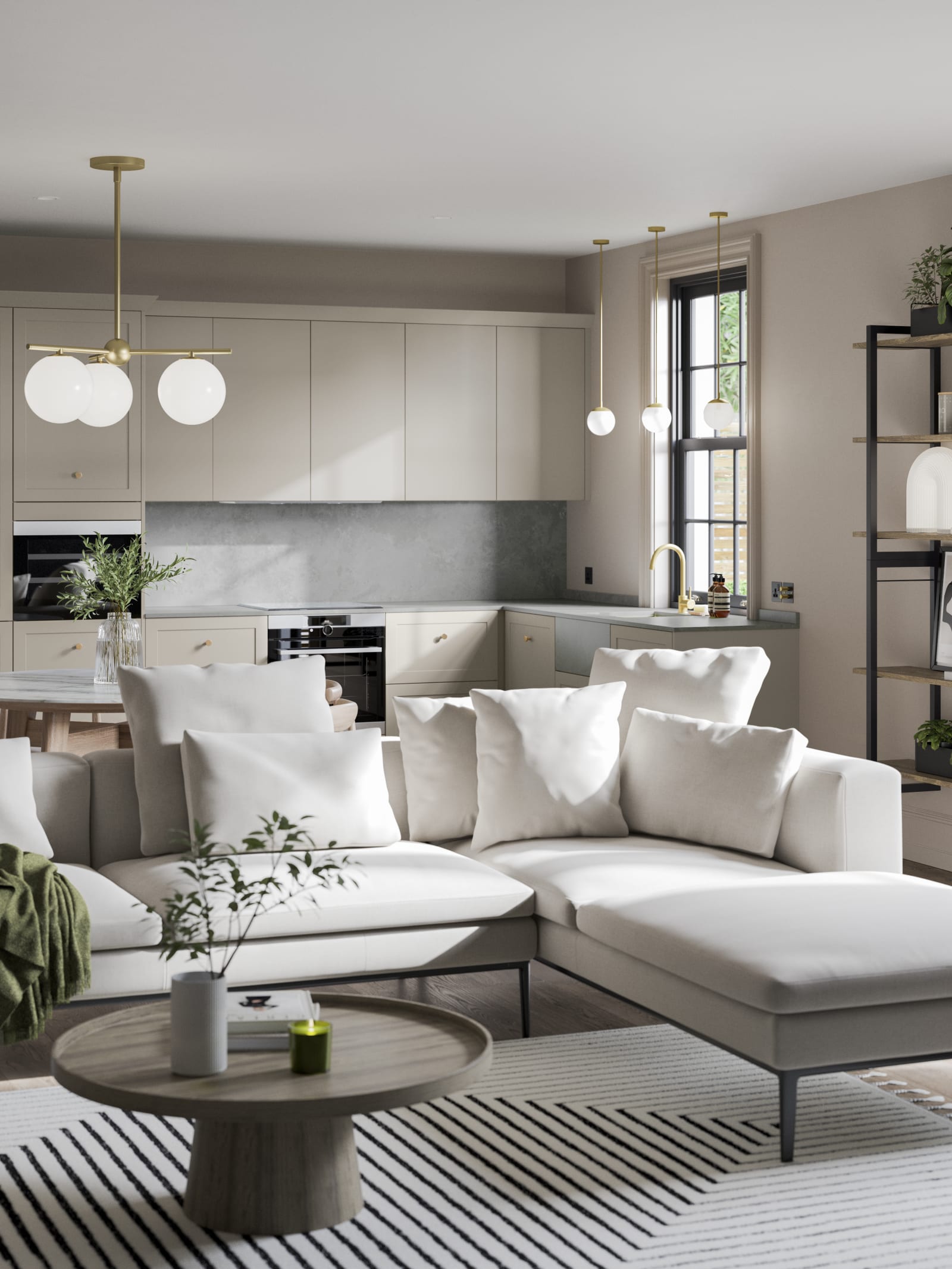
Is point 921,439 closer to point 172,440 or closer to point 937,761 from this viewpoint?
point 937,761

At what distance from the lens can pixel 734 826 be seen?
166 inches

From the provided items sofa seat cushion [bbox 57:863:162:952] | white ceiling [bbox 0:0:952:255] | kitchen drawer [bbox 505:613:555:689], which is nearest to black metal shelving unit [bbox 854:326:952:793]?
white ceiling [bbox 0:0:952:255]

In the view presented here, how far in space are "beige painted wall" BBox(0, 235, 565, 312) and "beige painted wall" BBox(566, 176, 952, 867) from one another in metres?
1.17

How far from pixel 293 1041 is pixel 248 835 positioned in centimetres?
143

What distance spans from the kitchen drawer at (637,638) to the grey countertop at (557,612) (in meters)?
0.02

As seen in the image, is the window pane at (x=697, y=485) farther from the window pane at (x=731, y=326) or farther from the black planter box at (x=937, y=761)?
the black planter box at (x=937, y=761)

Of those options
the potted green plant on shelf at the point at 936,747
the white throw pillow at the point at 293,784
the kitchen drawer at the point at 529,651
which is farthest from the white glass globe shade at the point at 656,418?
the white throw pillow at the point at 293,784

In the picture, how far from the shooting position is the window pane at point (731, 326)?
710 cm

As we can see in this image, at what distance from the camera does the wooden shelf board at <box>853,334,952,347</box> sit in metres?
5.34

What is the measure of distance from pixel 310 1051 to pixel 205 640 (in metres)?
4.62

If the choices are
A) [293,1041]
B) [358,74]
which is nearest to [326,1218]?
[293,1041]

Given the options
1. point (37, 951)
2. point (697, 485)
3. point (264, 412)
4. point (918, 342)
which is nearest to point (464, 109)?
point (918, 342)

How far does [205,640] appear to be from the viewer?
7.08 meters

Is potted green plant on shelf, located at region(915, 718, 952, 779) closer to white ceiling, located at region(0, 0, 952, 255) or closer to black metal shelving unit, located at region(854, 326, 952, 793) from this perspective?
black metal shelving unit, located at region(854, 326, 952, 793)
